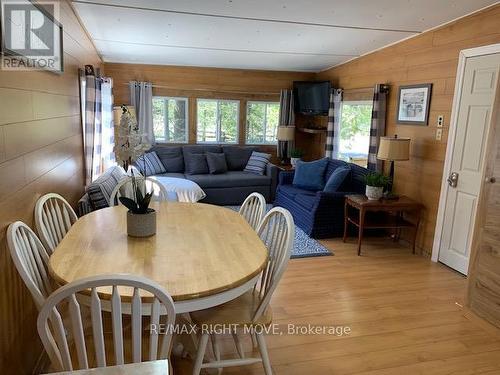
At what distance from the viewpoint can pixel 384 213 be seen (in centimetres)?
433

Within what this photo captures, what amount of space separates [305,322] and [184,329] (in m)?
0.96

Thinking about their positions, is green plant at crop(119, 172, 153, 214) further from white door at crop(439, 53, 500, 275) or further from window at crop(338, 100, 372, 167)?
window at crop(338, 100, 372, 167)

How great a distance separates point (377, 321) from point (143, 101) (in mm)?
5071

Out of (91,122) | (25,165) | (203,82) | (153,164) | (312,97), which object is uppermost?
(203,82)

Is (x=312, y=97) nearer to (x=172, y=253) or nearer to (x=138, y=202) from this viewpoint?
(x=138, y=202)

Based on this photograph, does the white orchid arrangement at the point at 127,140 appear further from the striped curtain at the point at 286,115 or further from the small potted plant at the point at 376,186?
the striped curtain at the point at 286,115

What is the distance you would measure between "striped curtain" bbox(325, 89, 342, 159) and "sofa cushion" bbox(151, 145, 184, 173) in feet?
8.13

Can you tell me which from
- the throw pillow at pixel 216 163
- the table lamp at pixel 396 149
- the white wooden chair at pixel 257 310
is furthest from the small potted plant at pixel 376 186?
the throw pillow at pixel 216 163

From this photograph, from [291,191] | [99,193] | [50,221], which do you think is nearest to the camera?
[50,221]

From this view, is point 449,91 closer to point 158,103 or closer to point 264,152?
point 264,152

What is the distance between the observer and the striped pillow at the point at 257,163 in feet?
19.9

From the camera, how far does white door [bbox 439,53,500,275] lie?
3117mm

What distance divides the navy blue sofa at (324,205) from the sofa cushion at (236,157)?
1433 mm

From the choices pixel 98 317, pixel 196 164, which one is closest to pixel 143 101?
pixel 196 164
